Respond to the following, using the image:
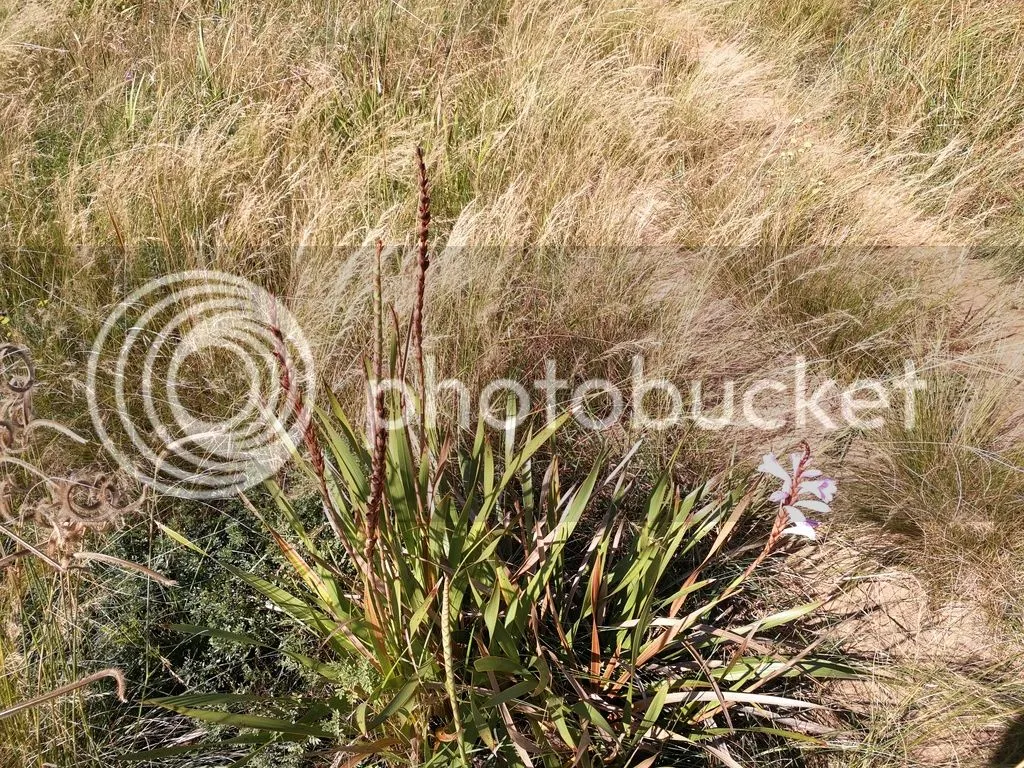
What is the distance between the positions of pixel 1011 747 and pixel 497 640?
1.14 metres

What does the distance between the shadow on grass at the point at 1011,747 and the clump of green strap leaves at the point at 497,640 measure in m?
0.34

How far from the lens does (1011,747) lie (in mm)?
1774

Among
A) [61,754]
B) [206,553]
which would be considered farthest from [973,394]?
[61,754]

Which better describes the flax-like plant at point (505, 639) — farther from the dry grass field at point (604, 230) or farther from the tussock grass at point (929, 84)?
the tussock grass at point (929, 84)

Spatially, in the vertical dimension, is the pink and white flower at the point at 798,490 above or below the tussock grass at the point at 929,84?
below

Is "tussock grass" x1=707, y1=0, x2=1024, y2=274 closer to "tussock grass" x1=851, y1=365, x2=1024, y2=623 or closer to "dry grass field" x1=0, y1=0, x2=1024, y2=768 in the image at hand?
"dry grass field" x1=0, y1=0, x2=1024, y2=768

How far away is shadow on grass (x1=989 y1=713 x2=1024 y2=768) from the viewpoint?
69.0 inches

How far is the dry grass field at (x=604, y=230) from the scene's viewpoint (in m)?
2.01

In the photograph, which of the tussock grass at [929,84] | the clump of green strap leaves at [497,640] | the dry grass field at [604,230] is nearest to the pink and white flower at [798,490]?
the clump of green strap leaves at [497,640]

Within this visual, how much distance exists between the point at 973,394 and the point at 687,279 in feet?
3.04

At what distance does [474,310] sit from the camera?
246 centimetres

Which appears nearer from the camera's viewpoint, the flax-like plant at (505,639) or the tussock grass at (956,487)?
the flax-like plant at (505,639)

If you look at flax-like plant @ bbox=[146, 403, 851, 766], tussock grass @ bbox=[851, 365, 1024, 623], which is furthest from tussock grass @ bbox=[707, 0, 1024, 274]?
flax-like plant @ bbox=[146, 403, 851, 766]

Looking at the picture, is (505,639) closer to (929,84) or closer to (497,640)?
(497,640)
